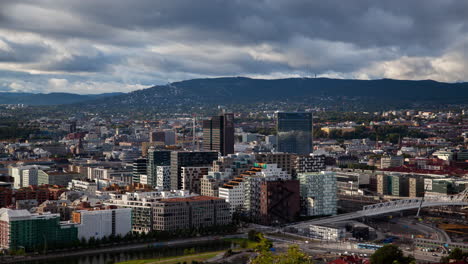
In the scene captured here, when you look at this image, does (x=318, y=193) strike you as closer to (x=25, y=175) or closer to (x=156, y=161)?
(x=156, y=161)

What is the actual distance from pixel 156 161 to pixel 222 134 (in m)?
13.6

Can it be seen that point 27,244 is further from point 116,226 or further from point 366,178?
point 366,178

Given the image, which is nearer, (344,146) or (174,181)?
(174,181)

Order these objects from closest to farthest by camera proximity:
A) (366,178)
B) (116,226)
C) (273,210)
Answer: (116,226) < (273,210) < (366,178)

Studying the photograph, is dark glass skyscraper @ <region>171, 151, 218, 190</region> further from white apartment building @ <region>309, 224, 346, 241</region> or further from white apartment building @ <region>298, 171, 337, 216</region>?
white apartment building @ <region>309, 224, 346, 241</region>

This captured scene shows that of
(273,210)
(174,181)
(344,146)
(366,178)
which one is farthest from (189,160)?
(344,146)

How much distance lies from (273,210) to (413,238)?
11.4 m

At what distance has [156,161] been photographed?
2960 inches

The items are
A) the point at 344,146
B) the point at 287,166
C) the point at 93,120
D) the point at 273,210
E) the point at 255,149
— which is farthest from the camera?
the point at 93,120

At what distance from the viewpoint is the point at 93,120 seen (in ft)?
637

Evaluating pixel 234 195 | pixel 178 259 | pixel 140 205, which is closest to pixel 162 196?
pixel 140 205

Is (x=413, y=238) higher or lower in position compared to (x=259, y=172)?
lower

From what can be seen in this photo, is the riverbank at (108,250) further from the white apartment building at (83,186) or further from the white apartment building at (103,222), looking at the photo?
the white apartment building at (83,186)

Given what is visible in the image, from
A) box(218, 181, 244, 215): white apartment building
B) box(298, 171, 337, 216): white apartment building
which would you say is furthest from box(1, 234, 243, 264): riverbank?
box(298, 171, 337, 216): white apartment building
